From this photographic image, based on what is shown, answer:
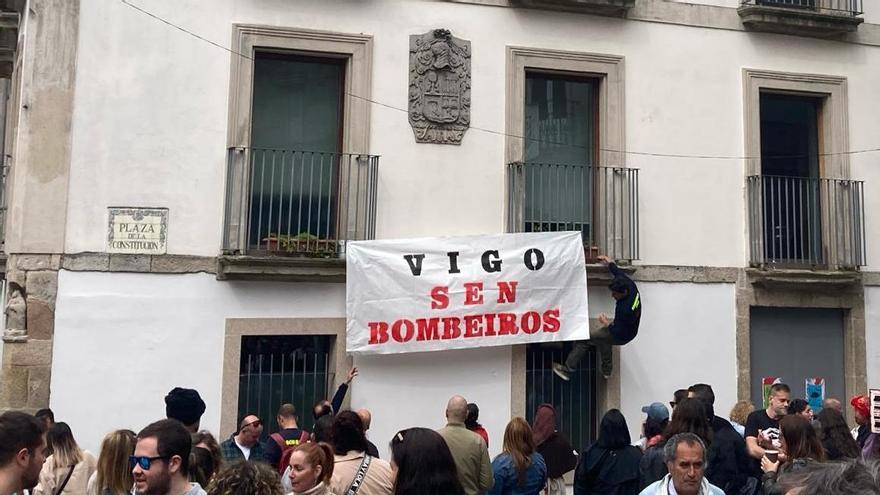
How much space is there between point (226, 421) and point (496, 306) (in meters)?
3.13

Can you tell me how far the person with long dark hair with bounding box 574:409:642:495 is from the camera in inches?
249

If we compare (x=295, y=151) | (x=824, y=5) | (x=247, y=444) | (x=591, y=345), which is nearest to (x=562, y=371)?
(x=591, y=345)

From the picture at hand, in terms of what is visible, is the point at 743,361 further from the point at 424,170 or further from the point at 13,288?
the point at 13,288

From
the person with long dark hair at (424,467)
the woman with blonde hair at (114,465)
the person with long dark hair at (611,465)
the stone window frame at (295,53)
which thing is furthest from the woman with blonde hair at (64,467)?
the stone window frame at (295,53)

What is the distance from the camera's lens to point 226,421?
9367 millimetres

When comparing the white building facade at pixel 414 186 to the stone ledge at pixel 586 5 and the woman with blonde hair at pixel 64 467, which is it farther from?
the woman with blonde hair at pixel 64 467

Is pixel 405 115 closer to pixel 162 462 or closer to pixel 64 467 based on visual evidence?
pixel 64 467

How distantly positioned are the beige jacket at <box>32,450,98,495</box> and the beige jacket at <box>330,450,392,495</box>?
5.92ft

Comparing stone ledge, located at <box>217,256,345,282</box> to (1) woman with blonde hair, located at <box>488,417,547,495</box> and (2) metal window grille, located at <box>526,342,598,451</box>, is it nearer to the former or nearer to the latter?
(2) metal window grille, located at <box>526,342,598,451</box>

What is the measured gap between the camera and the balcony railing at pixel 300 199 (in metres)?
9.60

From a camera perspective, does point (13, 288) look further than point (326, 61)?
No

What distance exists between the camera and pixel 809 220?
37.1ft

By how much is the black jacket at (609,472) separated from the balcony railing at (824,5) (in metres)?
7.23

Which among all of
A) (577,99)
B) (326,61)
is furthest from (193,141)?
(577,99)
